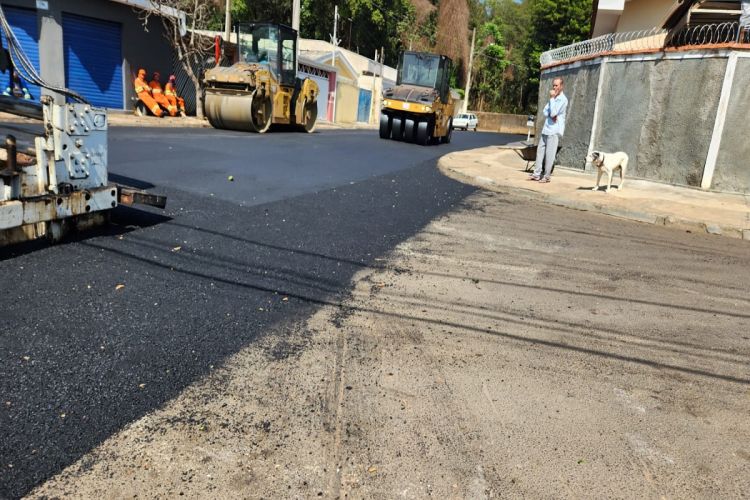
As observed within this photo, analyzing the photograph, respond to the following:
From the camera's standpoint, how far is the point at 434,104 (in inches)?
744

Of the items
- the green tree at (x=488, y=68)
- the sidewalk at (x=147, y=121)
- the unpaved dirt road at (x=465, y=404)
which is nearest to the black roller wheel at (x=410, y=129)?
the sidewalk at (x=147, y=121)

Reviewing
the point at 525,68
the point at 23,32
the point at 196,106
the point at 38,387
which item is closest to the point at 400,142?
the point at 196,106

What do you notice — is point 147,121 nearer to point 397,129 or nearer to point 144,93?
point 144,93

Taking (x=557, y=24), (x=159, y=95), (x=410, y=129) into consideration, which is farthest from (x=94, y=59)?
(x=557, y=24)

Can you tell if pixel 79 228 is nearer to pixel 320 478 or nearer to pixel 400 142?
pixel 320 478

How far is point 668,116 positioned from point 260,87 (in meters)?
11.0

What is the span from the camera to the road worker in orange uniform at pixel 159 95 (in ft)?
64.5

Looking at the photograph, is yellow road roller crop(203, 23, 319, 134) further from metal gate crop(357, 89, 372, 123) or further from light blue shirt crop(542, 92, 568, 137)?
metal gate crop(357, 89, 372, 123)

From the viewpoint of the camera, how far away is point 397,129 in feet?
64.9

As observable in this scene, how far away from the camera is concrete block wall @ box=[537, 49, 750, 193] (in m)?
10.4

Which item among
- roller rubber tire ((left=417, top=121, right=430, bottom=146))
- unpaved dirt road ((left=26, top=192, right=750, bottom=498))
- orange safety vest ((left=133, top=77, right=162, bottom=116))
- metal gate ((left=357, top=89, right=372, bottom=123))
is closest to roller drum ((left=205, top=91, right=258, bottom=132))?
orange safety vest ((left=133, top=77, right=162, bottom=116))

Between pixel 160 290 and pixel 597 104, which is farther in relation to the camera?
pixel 597 104

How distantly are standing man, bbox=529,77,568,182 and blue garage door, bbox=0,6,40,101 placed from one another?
14.7m

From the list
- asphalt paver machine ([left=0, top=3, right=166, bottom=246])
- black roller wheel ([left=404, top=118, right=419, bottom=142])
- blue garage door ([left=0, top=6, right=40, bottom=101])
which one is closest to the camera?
asphalt paver machine ([left=0, top=3, right=166, bottom=246])
